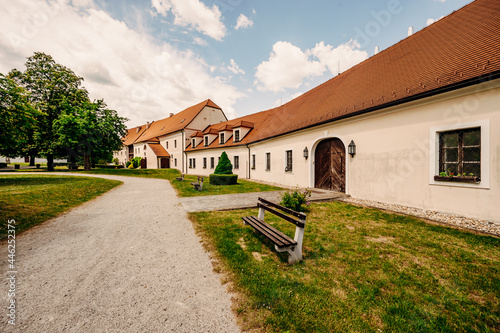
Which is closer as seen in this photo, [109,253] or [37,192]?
[109,253]

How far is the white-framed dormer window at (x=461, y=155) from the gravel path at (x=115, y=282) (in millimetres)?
7812

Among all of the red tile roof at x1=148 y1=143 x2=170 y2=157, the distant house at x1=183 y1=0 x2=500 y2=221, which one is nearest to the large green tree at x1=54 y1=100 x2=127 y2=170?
the red tile roof at x1=148 y1=143 x2=170 y2=157

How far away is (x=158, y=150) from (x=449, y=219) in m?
36.5

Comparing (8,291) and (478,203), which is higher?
(478,203)

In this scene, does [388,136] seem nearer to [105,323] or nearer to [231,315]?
[231,315]

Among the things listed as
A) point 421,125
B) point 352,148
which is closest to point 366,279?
point 421,125

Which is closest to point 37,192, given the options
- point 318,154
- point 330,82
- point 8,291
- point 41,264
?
point 41,264

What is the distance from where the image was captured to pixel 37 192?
9102 mm

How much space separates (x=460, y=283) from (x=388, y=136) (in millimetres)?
6269

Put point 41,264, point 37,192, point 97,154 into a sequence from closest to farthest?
point 41,264 < point 37,192 < point 97,154

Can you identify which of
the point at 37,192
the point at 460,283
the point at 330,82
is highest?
the point at 330,82

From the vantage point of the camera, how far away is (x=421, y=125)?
702cm

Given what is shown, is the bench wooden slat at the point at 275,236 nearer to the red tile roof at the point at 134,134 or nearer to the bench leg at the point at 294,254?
the bench leg at the point at 294,254

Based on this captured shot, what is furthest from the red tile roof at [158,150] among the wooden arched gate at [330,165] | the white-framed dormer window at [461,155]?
the white-framed dormer window at [461,155]
